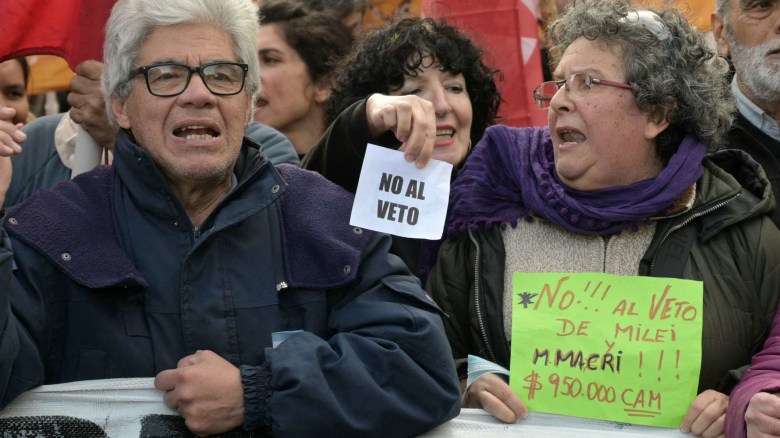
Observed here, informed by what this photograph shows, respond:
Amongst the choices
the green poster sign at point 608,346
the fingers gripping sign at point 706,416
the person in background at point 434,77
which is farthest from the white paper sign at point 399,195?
the person in background at point 434,77

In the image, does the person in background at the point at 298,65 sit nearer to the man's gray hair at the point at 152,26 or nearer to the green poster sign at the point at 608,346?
the man's gray hair at the point at 152,26

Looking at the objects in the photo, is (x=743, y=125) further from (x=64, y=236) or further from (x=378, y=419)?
(x=64, y=236)

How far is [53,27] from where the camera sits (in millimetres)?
4355

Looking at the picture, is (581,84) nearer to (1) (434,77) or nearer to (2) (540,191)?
(2) (540,191)

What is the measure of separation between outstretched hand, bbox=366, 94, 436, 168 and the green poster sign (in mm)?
565

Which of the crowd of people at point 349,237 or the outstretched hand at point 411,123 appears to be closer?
the crowd of people at point 349,237

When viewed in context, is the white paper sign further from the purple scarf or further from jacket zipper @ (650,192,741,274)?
jacket zipper @ (650,192,741,274)

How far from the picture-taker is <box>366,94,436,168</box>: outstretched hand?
348cm

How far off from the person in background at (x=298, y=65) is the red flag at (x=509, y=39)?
637 millimetres

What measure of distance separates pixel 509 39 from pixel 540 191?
169 centimetres

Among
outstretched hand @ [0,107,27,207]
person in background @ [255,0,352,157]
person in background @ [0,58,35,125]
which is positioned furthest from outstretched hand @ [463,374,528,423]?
person in background @ [0,58,35,125]

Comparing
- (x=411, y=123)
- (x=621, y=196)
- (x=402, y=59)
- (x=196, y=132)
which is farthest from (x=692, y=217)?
(x=196, y=132)

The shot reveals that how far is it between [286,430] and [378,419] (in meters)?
0.25

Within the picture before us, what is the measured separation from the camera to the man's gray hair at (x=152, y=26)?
364 cm
